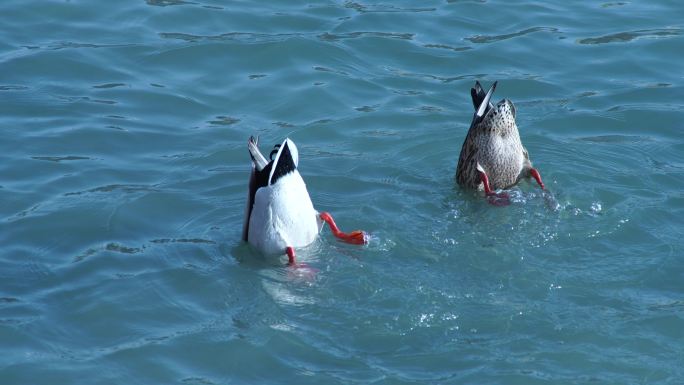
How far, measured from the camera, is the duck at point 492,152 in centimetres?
1005

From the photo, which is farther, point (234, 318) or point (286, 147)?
point (286, 147)

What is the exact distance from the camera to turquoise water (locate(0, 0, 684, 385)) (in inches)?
307

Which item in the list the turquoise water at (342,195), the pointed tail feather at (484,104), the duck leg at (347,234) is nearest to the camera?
the turquoise water at (342,195)

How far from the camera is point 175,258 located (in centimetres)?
911

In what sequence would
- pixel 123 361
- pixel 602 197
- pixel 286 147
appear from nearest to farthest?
pixel 123 361, pixel 286 147, pixel 602 197

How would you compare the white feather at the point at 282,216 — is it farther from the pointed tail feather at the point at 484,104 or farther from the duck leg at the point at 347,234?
the pointed tail feather at the point at 484,104

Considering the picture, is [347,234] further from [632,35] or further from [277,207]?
[632,35]

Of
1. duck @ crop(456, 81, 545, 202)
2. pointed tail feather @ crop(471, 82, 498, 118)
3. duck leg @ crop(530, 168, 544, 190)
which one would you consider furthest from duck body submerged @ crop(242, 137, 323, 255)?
duck leg @ crop(530, 168, 544, 190)

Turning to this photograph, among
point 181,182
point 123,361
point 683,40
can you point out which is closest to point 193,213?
point 181,182

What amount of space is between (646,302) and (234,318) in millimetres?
2830

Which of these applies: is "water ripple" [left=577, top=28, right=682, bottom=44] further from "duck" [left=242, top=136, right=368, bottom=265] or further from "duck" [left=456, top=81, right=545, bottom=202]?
"duck" [left=242, top=136, right=368, bottom=265]

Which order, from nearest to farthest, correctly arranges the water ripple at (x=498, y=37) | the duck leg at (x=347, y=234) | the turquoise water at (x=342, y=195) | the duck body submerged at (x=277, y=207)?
the turquoise water at (x=342, y=195) < the duck body submerged at (x=277, y=207) < the duck leg at (x=347, y=234) < the water ripple at (x=498, y=37)

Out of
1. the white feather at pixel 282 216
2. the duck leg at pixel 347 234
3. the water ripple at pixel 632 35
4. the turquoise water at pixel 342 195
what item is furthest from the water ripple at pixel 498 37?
the white feather at pixel 282 216

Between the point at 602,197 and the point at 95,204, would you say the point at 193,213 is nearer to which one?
the point at 95,204
